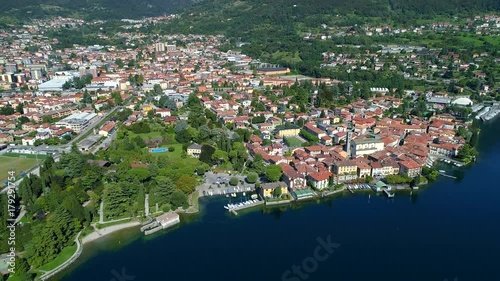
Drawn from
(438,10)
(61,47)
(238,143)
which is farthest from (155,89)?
(438,10)

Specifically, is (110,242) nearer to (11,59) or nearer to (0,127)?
(0,127)

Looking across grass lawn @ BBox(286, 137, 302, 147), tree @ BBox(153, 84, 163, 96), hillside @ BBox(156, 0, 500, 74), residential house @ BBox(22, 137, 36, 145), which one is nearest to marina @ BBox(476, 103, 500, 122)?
grass lawn @ BBox(286, 137, 302, 147)

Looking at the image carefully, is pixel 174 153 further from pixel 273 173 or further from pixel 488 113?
pixel 488 113

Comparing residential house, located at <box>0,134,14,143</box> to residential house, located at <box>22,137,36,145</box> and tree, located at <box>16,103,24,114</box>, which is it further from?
tree, located at <box>16,103,24,114</box>

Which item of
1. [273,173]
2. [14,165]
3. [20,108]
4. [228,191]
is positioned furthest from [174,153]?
[20,108]

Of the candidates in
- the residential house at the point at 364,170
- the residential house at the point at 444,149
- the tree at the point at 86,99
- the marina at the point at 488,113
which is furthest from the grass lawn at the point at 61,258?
the marina at the point at 488,113

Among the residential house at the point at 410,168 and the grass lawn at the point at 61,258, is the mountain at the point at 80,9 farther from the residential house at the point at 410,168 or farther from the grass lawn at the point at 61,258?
the residential house at the point at 410,168
